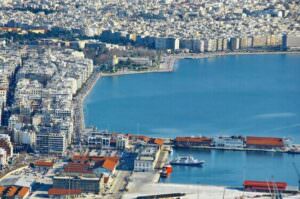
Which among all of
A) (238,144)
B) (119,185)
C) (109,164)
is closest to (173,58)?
(238,144)

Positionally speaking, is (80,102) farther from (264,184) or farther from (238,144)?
(264,184)

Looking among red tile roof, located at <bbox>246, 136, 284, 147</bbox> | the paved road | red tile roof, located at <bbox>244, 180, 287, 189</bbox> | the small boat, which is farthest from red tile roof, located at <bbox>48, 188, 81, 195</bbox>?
red tile roof, located at <bbox>246, 136, 284, 147</bbox>

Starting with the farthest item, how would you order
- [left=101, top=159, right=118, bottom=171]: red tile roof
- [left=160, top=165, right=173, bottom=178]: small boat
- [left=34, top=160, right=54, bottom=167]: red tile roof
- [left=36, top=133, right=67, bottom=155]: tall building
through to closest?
1. [left=36, top=133, right=67, bottom=155]: tall building
2. [left=34, top=160, right=54, bottom=167]: red tile roof
3. [left=160, top=165, right=173, bottom=178]: small boat
4. [left=101, top=159, right=118, bottom=171]: red tile roof

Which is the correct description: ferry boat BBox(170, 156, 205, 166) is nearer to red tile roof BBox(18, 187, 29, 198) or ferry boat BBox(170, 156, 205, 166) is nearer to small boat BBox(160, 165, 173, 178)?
small boat BBox(160, 165, 173, 178)

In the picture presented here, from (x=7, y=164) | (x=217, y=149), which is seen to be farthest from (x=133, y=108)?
(x=7, y=164)

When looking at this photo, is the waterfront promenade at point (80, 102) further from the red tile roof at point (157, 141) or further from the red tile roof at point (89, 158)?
the red tile roof at point (89, 158)

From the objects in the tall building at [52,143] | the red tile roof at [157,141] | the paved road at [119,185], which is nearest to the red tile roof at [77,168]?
the paved road at [119,185]
